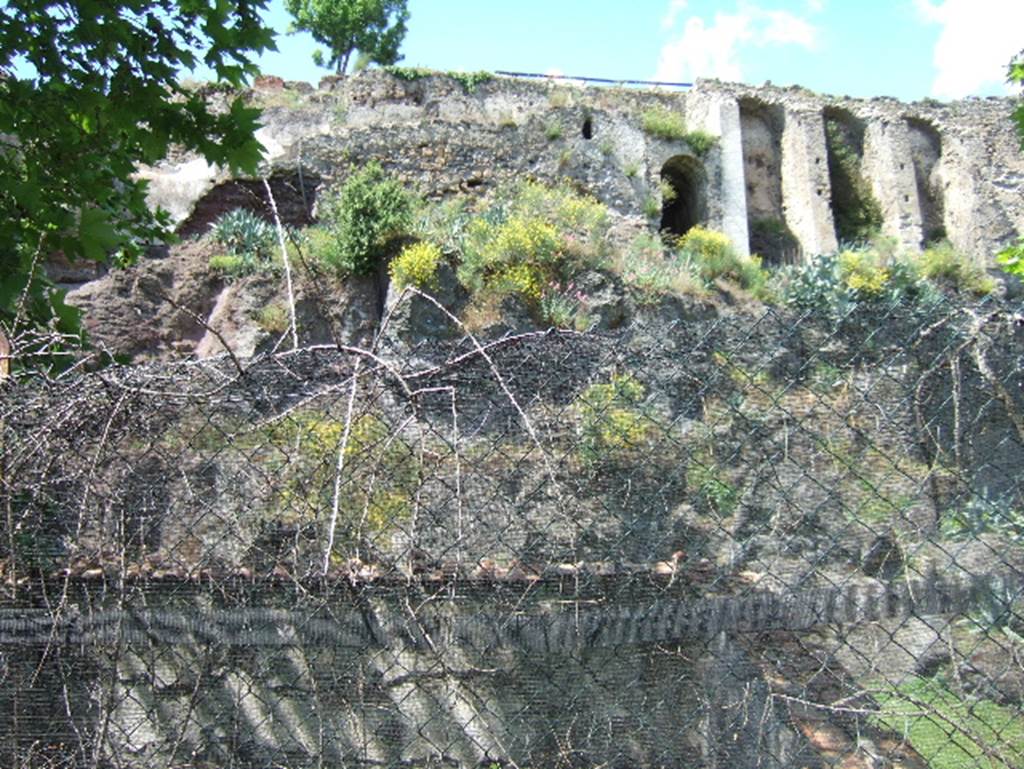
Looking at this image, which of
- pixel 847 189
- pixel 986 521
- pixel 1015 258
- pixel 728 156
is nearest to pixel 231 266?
pixel 1015 258

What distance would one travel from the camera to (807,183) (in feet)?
79.4

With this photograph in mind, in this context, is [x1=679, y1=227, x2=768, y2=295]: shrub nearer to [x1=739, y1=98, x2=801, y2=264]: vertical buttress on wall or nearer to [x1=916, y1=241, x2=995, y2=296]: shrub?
[x1=916, y1=241, x2=995, y2=296]: shrub

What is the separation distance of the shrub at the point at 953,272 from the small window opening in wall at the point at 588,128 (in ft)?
25.2

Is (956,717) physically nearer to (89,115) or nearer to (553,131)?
(89,115)

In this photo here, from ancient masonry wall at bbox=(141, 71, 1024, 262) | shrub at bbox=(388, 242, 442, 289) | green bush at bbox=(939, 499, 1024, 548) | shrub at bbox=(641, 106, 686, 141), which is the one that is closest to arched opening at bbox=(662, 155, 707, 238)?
ancient masonry wall at bbox=(141, 71, 1024, 262)

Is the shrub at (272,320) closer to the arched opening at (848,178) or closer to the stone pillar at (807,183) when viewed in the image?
the stone pillar at (807,183)

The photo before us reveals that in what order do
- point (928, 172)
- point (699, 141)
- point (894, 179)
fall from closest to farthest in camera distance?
point (699, 141)
point (894, 179)
point (928, 172)

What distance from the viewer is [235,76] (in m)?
5.79

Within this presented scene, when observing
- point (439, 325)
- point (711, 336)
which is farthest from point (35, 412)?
point (439, 325)

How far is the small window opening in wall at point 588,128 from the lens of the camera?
2028 cm

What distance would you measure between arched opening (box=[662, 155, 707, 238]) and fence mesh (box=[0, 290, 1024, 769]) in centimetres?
1961

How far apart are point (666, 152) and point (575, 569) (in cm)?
2028

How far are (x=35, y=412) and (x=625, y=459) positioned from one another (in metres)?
1.75

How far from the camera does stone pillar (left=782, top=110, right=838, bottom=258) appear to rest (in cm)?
2367
